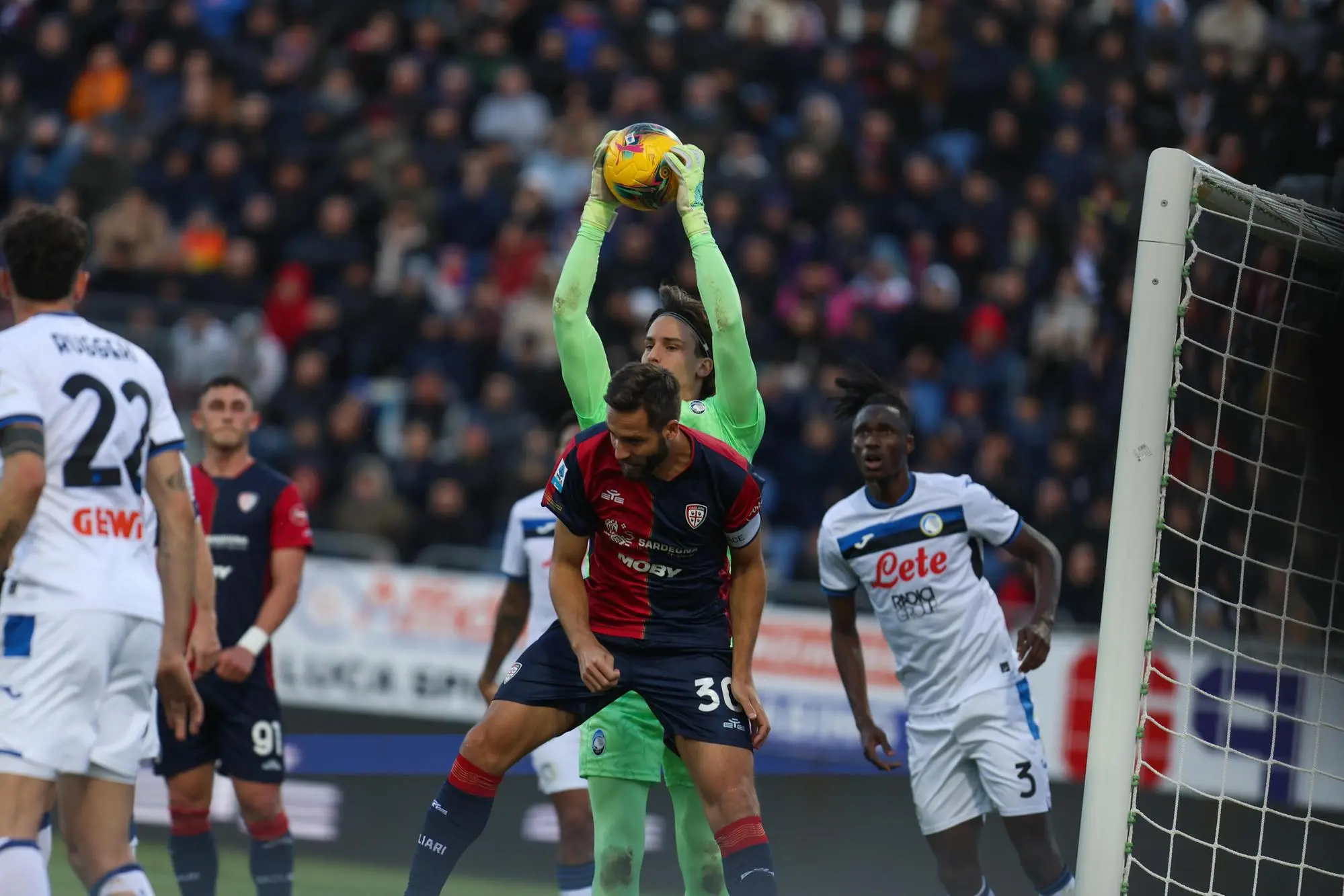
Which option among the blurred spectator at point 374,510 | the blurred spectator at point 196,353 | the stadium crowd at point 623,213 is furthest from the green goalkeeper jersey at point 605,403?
the blurred spectator at point 196,353

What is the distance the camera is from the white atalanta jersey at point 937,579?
24.6 feet

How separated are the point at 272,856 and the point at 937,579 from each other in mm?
3201

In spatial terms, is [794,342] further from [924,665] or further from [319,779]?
[924,665]

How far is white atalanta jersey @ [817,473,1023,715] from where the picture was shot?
7.50m

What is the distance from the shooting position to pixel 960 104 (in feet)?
53.5

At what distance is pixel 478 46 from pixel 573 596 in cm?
1286

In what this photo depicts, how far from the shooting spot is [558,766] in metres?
8.09

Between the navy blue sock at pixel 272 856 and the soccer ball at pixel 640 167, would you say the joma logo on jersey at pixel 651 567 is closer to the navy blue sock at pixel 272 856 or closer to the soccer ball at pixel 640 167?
the soccer ball at pixel 640 167

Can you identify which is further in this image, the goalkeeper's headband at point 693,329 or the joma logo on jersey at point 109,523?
the goalkeeper's headband at point 693,329

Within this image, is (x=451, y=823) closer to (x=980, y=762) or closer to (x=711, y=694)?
(x=711, y=694)

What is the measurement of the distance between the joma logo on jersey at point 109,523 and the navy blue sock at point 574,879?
2.96 m

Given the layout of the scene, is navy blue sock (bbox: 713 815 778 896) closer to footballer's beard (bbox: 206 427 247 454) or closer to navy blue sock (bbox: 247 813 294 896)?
navy blue sock (bbox: 247 813 294 896)

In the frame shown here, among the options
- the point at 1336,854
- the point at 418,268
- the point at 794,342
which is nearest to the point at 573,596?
the point at 1336,854

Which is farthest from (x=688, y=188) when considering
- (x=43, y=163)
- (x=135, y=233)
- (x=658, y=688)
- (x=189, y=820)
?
(x=43, y=163)
